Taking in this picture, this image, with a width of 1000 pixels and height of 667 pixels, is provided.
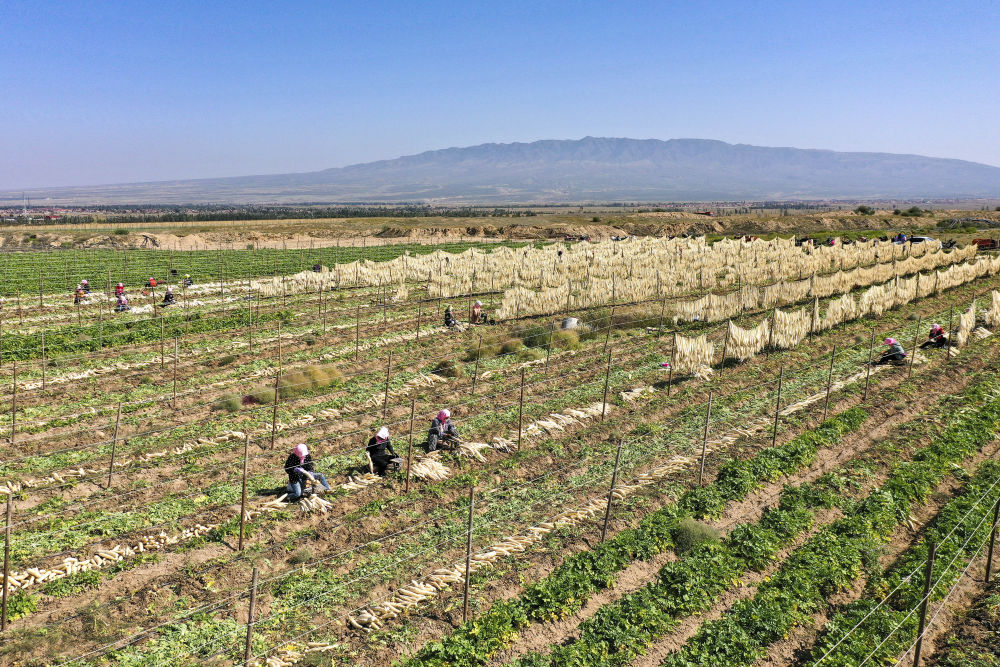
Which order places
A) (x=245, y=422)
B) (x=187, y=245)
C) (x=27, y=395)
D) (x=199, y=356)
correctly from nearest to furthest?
(x=245, y=422) → (x=27, y=395) → (x=199, y=356) → (x=187, y=245)

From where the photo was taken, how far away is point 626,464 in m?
13.0

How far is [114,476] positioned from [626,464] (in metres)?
9.62

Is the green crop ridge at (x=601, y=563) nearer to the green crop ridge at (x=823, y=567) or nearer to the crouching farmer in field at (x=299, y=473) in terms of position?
the green crop ridge at (x=823, y=567)

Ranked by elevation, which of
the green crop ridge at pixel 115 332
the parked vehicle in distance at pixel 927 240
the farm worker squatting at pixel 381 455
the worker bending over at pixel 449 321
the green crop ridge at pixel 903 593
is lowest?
the green crop ridge at pixel 903 593

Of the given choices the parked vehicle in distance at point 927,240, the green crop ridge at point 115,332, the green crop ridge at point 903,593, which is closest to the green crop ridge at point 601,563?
the green crop ridge at point 903,593

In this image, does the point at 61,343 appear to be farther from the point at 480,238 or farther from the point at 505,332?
the point at 480,238

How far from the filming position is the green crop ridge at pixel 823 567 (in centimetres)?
784

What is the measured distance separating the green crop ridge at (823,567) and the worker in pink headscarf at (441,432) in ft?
21.1

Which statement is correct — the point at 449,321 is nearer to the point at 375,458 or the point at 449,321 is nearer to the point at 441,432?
the point at 441,432

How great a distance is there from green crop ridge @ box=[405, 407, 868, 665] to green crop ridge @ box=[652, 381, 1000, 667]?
1486 mm

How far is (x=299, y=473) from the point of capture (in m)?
11.5

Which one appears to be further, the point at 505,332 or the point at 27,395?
the point at 505,332

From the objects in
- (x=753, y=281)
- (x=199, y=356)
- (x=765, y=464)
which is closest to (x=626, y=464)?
(x=765, y=464)

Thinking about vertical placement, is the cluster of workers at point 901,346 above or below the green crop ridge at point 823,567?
above
